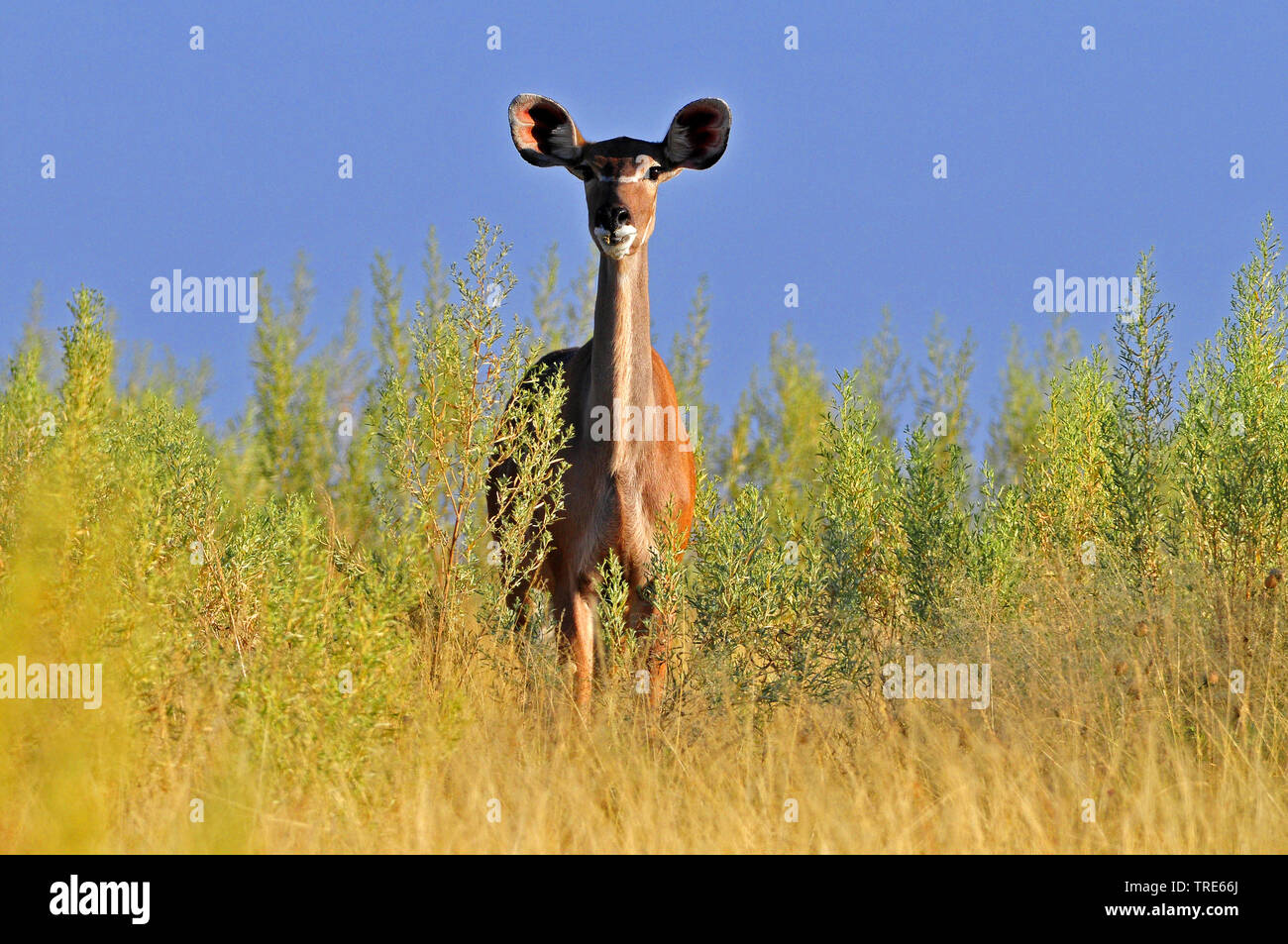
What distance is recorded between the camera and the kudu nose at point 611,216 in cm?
713

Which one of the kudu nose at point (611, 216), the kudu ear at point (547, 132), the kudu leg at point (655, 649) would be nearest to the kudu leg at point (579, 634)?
the kudu leg at point (655, 649)

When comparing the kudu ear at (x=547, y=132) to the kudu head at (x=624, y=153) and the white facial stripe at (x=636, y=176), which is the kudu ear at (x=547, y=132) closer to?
the kudu head at (x=624, y=153)

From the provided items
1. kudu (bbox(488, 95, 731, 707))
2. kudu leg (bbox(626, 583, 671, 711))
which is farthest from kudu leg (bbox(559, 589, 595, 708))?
kudu leg (bbox(626, 583, 671, 711))

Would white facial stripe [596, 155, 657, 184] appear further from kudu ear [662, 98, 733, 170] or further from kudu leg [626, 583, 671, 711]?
kudu leg [626, 583, 671, 711]

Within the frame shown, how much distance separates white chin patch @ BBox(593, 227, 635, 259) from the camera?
716cm

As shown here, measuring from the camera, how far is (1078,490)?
1052 centimetres

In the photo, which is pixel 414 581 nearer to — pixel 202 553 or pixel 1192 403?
pixel 202 553

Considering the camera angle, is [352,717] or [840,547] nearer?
[352,717]

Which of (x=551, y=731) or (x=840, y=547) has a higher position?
(x=840, y=547)

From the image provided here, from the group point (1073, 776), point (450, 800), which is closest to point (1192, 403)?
point (1073, 776)

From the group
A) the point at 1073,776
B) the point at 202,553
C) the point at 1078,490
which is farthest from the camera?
the point at 1078,490
